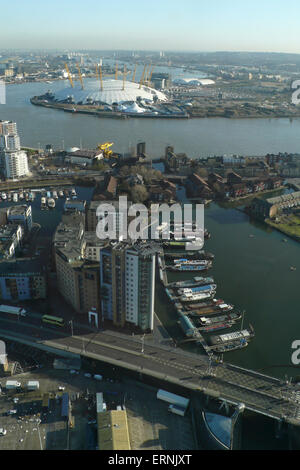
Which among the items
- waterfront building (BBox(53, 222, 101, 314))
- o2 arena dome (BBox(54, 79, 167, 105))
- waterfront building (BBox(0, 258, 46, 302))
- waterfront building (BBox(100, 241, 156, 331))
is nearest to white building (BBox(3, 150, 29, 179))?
waterfront building (BBox(53, 222, 101, 314))

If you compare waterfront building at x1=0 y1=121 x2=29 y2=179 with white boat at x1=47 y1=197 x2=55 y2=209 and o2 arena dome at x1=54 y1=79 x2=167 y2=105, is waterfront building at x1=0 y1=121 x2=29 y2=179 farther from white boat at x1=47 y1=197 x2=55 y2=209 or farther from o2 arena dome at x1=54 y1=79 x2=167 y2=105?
o2 arena dome at x1=54 y1=79 x2=167 y2=105

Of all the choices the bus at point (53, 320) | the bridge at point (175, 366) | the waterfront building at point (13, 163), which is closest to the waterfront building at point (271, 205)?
the bridge at point (175, 366)

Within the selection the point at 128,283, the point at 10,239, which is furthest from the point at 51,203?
the point at 128,283

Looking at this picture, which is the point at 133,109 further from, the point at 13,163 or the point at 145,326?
the point at 145,326

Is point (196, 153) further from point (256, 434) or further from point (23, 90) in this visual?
point (23, 90)

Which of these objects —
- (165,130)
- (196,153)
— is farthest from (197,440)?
(165,130)
